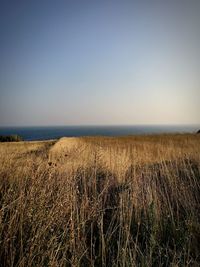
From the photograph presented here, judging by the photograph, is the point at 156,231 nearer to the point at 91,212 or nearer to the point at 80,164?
the point at 91,212

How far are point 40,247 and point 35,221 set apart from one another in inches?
14.5

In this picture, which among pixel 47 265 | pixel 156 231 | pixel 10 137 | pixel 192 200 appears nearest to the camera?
pixel 47 265

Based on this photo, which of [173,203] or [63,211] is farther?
[173,203]

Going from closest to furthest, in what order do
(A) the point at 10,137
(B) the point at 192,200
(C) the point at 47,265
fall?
(C) the point at 47,265 → (B) the point at 192,200 → (A) the point at 10,137

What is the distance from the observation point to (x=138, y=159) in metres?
9.60

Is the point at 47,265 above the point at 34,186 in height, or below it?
below

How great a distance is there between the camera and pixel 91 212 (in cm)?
446

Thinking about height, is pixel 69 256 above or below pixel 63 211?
below

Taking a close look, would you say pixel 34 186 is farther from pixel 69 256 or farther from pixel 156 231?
pixel 156 231

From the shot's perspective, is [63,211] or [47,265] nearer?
[47,265]

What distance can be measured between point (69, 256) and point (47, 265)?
63 cm

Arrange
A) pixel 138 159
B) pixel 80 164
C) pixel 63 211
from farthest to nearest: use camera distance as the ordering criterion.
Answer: pixel 138 159 < pixel 80 164 < pixel 63 211

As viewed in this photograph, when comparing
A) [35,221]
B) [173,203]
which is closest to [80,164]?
[173,203]

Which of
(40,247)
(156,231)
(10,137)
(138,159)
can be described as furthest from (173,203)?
(10,137)
